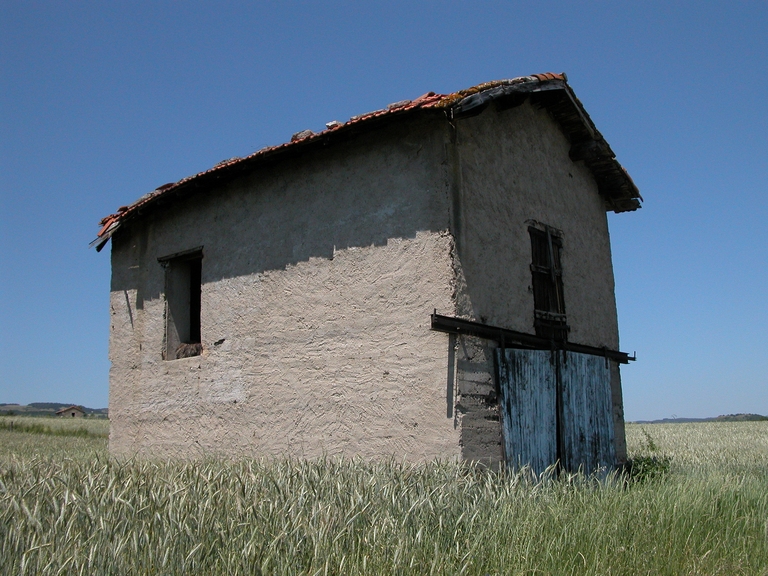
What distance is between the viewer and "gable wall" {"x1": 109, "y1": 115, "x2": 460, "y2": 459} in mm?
7867

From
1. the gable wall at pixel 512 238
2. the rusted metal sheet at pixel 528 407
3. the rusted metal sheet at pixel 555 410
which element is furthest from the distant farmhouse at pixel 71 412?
the rusted metal sheet at pixel 528 407

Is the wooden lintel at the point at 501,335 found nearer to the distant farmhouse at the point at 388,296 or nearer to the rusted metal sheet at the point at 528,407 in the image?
the distant farmhouse at the point at 388,296

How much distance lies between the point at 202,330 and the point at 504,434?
15.6 feet

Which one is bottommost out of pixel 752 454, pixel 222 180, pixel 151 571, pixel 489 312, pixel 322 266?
pixel 752 454

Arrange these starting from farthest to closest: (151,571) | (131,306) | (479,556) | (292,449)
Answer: (131,306) < (292,449) < (479,556) < (151,571)

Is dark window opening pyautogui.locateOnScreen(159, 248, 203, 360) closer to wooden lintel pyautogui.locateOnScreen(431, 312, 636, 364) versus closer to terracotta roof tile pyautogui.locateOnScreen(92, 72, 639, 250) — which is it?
terracotta roof tile pyautogui.locateOnScreen(92, 72, 639, 250)

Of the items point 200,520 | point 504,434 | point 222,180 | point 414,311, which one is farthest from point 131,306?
point 200,520

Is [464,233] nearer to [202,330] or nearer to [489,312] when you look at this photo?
[489,312]

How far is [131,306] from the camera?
438 inches

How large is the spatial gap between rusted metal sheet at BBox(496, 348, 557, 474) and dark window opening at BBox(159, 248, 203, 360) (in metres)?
4.72

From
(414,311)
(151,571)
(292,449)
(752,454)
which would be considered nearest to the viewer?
(151,571)

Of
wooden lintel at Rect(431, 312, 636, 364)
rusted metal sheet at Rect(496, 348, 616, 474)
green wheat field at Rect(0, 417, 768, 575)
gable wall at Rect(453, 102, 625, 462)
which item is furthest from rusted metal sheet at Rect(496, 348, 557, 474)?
green wheat field at Rect(0, 417, 768, 575)

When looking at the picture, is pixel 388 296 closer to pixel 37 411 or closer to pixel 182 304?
pixel 182 304

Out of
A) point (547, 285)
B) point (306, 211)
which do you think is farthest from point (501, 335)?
point (306, 211)
